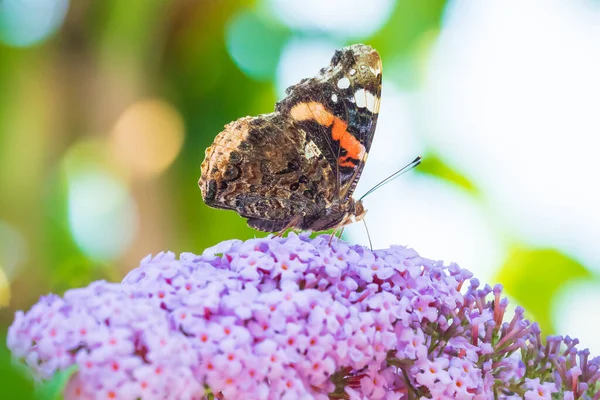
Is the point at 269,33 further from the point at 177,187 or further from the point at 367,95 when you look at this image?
the point at 367,95

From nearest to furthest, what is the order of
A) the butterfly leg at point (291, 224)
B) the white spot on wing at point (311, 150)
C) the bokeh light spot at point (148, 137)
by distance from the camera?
1. the butterfly leg at point (291, 224)
2. the white spot on wing at point (311, 150)
3. the bokeh light spot at point (148, 137)

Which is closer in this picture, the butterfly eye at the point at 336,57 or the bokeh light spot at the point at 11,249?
the butterfly eye at the point at 336,57

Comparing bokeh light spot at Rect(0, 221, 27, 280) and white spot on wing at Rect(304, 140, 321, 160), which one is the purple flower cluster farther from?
bokeh light spot at Rect(0, 221, 27, 280)

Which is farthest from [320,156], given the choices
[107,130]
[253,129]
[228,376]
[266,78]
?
[107,130]

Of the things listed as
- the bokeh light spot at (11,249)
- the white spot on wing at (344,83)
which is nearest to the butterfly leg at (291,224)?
the white spot on wing at (344,83)

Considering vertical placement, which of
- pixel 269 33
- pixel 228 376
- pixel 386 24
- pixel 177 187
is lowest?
pixel 228 376

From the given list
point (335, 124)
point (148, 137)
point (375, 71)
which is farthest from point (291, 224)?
point (148, 137)

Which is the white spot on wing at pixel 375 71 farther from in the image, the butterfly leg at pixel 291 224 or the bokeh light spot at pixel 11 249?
the bokeh light spot at pixel 11 249

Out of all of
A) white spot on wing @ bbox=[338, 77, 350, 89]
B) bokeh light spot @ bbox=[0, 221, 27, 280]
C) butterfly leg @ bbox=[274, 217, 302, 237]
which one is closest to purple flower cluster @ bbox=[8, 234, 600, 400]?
butterfly leg @ bbox=[274, 217, 302, 237]
